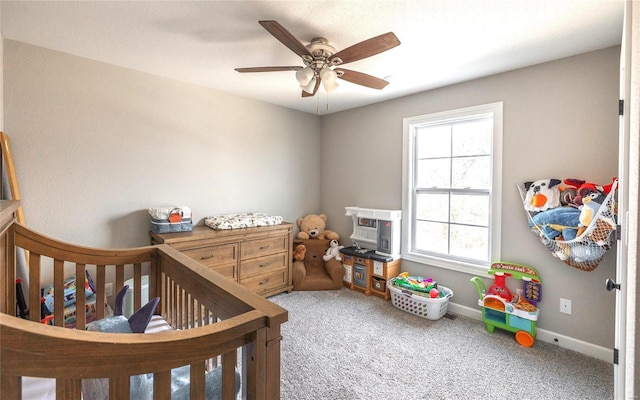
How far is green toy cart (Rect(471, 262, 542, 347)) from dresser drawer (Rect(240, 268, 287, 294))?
6.84ft

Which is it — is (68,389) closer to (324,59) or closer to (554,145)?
(324,59)

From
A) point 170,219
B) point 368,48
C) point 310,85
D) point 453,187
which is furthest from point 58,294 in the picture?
point 453,187

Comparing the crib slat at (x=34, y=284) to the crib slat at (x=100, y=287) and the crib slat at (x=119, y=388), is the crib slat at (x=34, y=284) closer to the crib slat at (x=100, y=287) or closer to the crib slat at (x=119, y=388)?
the crib slat at (x=100, y=287)

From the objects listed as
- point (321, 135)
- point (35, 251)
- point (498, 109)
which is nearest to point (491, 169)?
point (498, 109)

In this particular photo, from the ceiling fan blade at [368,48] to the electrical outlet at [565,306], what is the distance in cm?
248

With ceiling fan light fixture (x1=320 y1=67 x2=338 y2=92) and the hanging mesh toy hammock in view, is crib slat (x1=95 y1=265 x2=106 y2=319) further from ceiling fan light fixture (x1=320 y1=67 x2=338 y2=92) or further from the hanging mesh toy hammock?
the hanging mesh toy hammock

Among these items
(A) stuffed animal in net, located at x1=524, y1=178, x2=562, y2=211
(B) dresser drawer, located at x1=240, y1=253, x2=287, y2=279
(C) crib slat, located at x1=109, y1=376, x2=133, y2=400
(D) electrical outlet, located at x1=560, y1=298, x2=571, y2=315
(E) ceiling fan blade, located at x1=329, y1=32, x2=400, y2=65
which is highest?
(E) ceiling fan blade, located at x1=329, y1=32, x2=400, y2=65

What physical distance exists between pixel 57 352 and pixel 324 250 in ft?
11.0

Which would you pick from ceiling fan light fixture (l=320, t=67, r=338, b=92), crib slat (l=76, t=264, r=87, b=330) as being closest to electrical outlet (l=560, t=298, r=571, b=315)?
ceiling fan light fixture (l=320, t=67, r=338, b=92)

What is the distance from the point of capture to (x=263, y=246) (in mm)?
3166

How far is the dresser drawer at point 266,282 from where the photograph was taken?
3.08m

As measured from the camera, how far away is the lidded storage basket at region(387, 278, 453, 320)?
272 cm

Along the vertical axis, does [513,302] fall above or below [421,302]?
above

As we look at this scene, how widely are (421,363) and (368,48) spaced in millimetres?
2256
